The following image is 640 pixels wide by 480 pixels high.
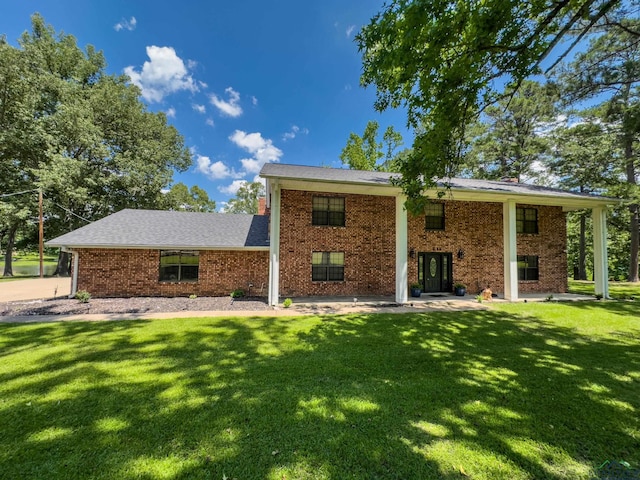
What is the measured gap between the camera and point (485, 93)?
6152 mm

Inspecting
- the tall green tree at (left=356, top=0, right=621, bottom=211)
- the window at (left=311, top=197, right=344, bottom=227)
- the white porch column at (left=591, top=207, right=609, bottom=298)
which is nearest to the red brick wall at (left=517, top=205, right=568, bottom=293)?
the white porch column at (left=591, top=207, right=609, bottom=298)

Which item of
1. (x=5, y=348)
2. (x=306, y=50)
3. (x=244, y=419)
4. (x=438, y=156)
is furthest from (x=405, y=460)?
(x=306, y=50)

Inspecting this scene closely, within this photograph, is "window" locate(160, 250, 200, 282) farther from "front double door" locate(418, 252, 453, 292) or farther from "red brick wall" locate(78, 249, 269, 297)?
"front double door" locate(418, 252, 453, 292)

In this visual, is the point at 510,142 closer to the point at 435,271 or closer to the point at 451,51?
the point at 435,271

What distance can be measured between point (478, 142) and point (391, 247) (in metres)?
16.6

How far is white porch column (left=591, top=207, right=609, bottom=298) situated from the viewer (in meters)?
12.1

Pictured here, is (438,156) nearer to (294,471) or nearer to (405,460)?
(405,460)

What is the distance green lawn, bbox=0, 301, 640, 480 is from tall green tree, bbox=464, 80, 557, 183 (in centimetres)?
1983

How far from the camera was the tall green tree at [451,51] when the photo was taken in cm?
492

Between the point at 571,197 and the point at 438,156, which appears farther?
the point at 571,197

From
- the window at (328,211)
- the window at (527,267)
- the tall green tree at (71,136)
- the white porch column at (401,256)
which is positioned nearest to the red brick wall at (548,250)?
the window at (527,267)

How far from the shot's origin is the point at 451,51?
5.96m

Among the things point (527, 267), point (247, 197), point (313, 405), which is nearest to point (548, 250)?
point (527, 267)

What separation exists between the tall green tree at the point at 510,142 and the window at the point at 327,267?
17.4 m
